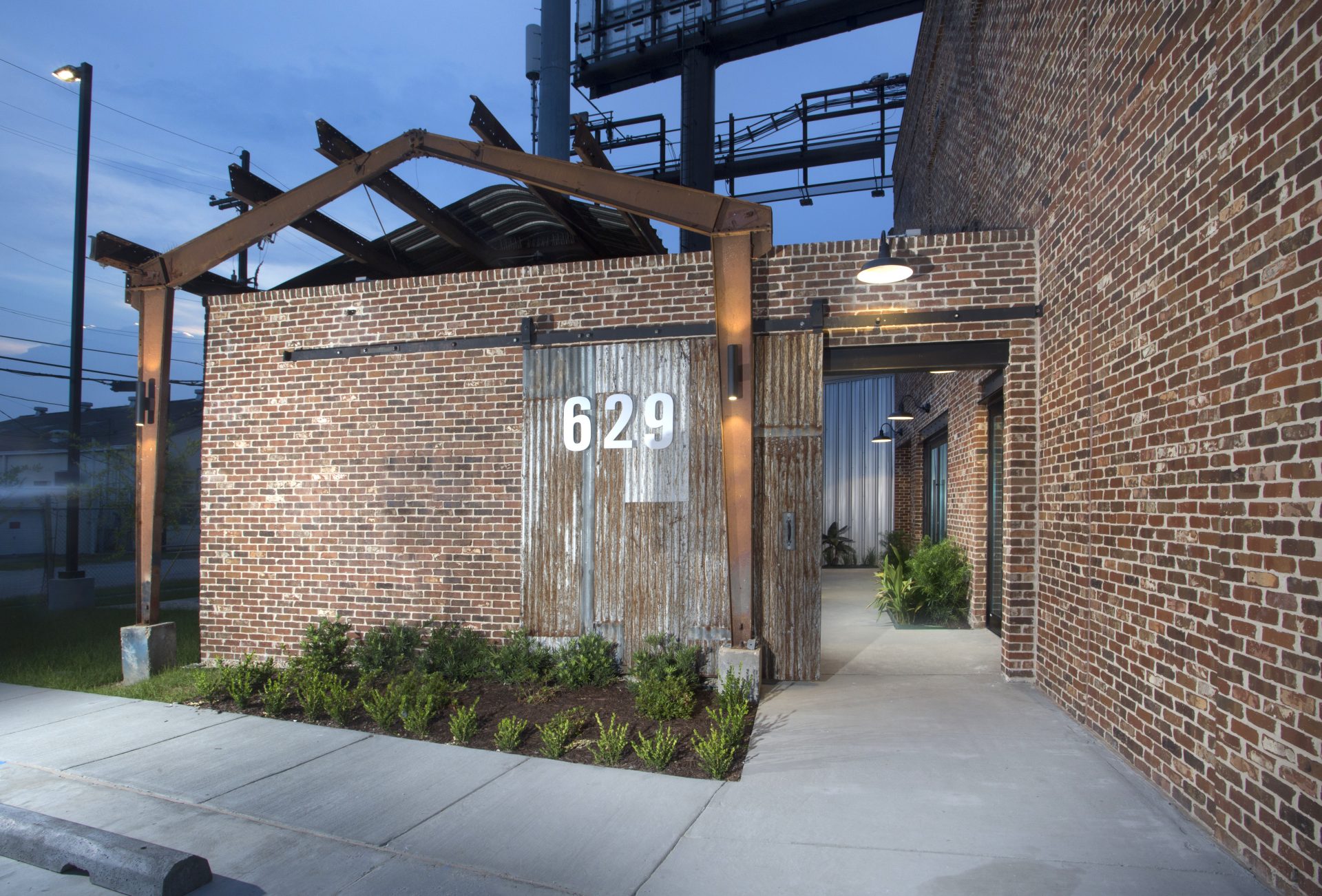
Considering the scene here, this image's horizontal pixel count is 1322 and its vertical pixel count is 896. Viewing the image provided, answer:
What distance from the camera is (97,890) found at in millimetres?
3488

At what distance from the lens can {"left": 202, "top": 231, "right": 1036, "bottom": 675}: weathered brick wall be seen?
21.8ft

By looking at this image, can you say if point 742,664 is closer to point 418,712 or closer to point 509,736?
point 509,736

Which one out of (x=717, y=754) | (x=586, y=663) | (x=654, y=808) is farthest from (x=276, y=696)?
(x=717, y=754)

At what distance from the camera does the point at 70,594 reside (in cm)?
1299

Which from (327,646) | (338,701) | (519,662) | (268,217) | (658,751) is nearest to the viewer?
(658,751)

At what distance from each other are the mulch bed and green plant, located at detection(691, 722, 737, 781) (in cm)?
5

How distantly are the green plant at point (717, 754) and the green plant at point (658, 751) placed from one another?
0.56ft

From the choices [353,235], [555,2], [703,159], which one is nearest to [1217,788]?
[353,235]

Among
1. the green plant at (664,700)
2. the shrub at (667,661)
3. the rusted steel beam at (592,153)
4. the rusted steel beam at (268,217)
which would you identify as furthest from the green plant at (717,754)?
the rusted steel beam at (268,217)

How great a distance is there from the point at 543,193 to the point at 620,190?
1.34m

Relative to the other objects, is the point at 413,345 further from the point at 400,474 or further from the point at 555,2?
the point at 555,2

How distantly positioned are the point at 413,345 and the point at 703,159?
11538 millimetres

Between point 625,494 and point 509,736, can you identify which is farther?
point 625,494

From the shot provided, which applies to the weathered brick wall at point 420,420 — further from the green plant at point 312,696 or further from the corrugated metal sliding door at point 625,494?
the green plant at point 312,696
